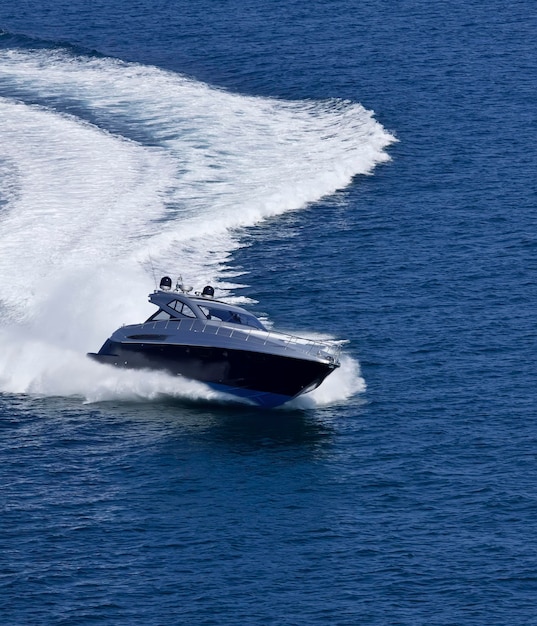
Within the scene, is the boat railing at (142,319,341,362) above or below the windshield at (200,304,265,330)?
below

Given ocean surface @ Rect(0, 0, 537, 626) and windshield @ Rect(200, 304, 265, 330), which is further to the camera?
windshield @ Rect(200, 304, 265, 330)

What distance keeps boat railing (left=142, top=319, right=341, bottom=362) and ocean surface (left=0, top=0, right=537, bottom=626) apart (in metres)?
2.43

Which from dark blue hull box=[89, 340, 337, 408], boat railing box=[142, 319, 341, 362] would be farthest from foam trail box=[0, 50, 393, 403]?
boat railing box=[142, 319, 341, 362]

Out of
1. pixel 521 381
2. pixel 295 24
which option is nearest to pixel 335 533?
pixel 521 381

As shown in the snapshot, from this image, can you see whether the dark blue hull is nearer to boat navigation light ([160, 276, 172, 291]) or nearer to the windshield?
the windshield

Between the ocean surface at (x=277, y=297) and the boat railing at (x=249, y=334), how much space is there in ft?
7.97

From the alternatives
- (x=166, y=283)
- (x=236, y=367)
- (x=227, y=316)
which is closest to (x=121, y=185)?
(x=166, y=283)

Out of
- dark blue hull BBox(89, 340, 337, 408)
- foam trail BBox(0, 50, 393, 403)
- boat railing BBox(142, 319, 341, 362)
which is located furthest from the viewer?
foam trail BBox(0, 50, 393, 403)

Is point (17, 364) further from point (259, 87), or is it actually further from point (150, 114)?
point (259, 87)

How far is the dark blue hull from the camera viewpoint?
204 ft

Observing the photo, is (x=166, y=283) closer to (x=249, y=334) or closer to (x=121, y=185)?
(x=249, y=334)

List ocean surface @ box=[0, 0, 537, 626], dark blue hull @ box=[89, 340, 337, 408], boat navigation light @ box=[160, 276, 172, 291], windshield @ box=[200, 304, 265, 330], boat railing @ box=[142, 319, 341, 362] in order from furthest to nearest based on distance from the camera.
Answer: boat navigation light @ box=[160, 276, 172, 291], windshield @ box=[200, 304, 265, 330], boat railing @ box=[142, 319, 341, 362], dark blue hull @ box=[89, 340, 337, 408], ocean surface @ box=[0, 0, 537, 626]

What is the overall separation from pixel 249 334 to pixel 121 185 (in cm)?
2738

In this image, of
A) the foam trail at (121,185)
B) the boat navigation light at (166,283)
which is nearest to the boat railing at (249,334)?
the boat navigation light at (166,283)
